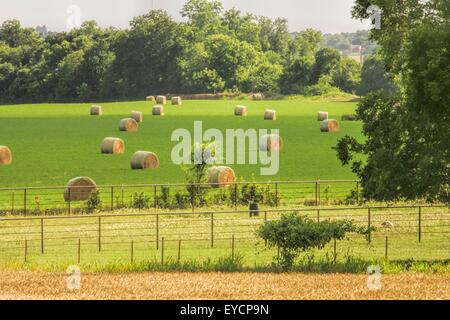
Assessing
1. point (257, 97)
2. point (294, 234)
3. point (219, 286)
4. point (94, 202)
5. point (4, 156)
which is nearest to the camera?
point (219, 286)

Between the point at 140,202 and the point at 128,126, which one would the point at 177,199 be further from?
the point at 128,126

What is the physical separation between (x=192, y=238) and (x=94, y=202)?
30.2 ft

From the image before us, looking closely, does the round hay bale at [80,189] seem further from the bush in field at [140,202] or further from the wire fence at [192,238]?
the wire fence at [192,238]

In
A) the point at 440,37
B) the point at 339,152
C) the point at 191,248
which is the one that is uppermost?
the point at 440,37

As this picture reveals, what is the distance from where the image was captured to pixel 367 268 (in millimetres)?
22000

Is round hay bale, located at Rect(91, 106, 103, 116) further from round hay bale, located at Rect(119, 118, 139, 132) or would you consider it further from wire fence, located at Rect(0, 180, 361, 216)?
wire fence, located at Rect(0, 180, 361, 216)

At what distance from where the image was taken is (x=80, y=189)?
43.8 meters

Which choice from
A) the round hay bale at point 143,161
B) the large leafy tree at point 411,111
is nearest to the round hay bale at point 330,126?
the round hay bale at point 143,161

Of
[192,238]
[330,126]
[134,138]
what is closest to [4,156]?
[134,138]

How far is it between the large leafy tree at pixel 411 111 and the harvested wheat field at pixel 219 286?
291 inches

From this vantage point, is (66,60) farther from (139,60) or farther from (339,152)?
(339,152)

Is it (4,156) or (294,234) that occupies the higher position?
(4,156)
